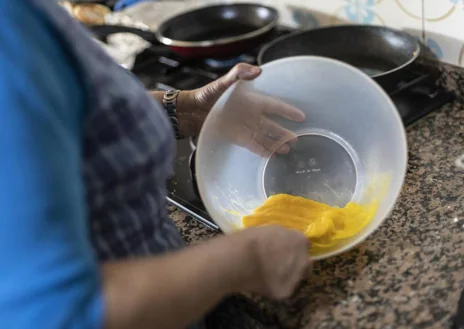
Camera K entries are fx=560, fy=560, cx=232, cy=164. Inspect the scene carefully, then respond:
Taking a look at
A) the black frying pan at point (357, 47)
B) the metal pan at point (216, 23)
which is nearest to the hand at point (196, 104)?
the black frying pan at point (357, 47)

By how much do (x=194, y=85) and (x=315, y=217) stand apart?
57cm

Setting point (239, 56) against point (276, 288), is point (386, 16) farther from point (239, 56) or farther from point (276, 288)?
point (276, 288)

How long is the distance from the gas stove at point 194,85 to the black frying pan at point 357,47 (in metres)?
0.05

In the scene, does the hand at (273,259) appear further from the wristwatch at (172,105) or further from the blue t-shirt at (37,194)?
the wristwatch at (172,105)

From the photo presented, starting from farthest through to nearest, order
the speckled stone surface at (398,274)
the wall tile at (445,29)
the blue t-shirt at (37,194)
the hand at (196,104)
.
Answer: the wall tile at (445,29) → the hand at (196,104) → the speckled stone surface at (398,274) → the blue t-shirt at (37,194)

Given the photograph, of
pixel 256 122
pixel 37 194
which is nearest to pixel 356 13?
pixel 256 122

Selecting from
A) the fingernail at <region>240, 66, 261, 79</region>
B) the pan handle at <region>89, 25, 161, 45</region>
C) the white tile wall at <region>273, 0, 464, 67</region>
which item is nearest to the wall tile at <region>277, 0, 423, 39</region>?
the white tile wall at <region>273, 0, 464, 67</region>

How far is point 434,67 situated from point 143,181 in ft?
2.46

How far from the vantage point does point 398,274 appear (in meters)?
0.69

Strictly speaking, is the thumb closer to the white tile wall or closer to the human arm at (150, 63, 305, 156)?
the human arm at (150, 63, 305, 156)

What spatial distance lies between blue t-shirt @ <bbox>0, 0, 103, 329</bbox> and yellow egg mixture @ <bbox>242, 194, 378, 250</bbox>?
0.37m

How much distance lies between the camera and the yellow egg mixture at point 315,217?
72 cm

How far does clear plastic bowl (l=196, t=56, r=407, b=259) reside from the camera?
744mm

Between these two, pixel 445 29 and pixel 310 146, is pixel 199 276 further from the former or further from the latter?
pixel 445 29
